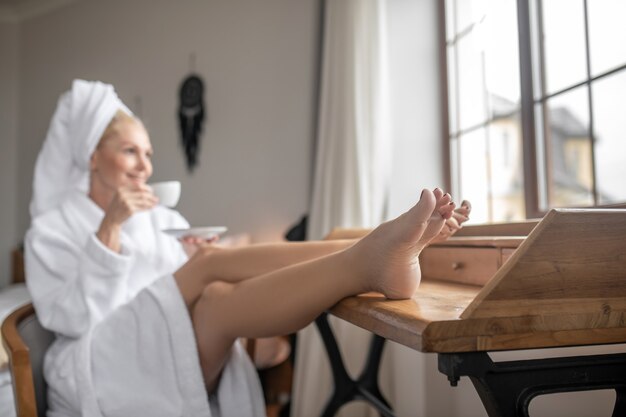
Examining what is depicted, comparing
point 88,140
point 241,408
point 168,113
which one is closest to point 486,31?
point 88,140

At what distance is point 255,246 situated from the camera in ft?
4.40

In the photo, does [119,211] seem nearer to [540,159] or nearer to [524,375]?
[524,375]

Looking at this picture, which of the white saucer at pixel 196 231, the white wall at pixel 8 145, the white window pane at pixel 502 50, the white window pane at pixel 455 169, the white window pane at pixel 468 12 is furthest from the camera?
the white wall at pixel 8 145

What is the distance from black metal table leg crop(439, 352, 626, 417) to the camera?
2.23 feet

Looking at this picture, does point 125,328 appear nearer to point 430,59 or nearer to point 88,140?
point 88,140

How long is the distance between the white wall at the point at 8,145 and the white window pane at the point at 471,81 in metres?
3.58

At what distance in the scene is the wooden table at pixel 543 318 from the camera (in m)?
0.68

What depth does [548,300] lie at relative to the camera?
731 mm

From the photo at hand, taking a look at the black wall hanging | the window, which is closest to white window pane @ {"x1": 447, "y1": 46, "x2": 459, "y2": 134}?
the window

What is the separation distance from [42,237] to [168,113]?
91.0 inches

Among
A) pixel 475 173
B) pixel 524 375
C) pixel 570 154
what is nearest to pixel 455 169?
pixel 475 173

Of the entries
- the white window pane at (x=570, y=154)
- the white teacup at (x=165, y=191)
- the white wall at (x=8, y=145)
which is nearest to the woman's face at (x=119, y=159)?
the white teacup at (x=165, y=191)

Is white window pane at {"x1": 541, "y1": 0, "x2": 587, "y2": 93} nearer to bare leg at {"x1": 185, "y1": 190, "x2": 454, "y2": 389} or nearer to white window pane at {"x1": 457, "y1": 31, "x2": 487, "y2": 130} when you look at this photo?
white window pane at {"x1": 457, "y1": 31, "x2": 487, "y2": 130}

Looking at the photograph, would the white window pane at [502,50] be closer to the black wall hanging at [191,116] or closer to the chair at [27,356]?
the chair at [27,356]
